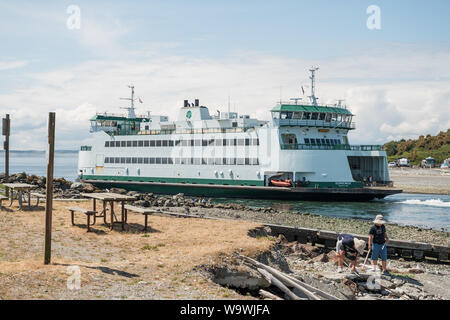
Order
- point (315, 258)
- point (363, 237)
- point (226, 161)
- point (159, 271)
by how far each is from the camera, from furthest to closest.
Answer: point (226, 161)
point (363, 237)
point (315, 258)
point (159, 271)

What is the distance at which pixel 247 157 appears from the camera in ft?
113

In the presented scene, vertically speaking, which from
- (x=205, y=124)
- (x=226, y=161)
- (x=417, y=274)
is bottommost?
(x=417, y=274)

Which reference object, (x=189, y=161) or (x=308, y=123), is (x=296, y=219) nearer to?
(x=308, y=123)

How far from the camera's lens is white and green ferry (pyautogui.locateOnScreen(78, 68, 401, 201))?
31875 millimetres

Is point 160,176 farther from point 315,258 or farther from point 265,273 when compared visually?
point 265,273

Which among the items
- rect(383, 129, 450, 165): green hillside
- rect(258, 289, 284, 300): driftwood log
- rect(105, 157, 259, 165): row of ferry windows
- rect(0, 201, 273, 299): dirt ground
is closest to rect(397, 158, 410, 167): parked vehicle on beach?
rect(383, 129, 450, 165): green hillside

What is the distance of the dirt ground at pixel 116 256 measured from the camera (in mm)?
7453

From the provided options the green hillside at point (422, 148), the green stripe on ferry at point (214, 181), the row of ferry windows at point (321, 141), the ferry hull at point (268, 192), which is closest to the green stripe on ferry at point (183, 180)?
the green stripe on ferry at point (214, 181)

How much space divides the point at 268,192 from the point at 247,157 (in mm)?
3393

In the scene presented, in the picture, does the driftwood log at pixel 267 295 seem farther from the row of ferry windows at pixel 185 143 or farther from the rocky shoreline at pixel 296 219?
the row of ferry windows at pixel 185 143

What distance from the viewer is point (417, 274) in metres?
12.8

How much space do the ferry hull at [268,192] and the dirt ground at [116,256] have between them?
1723cm
